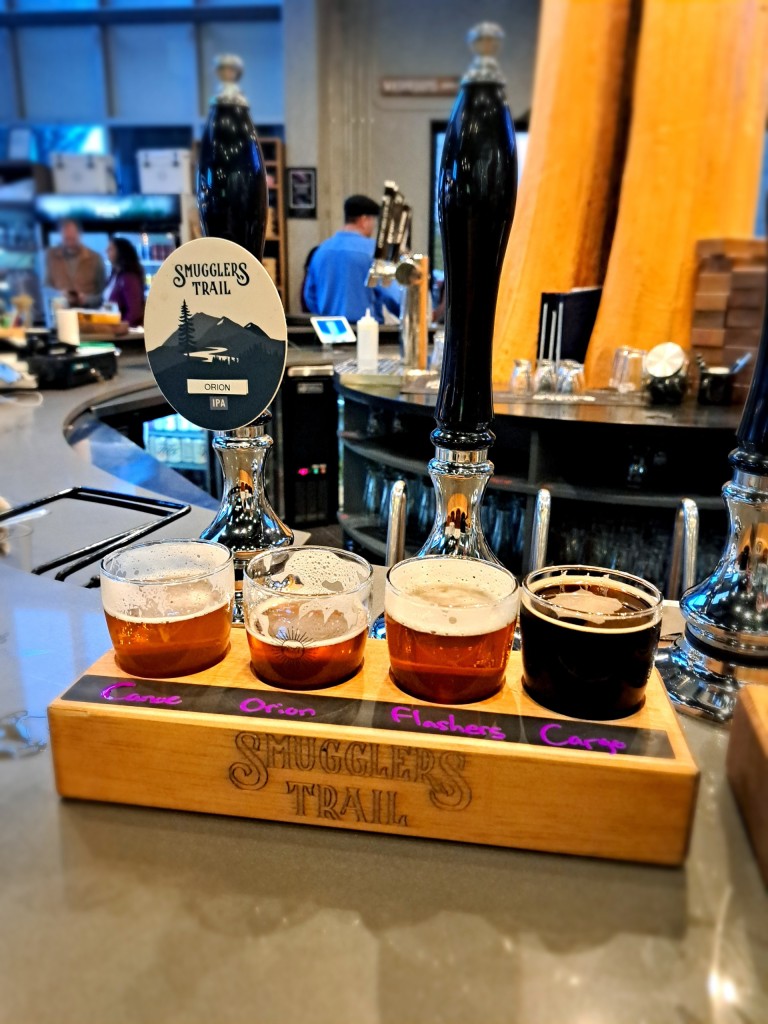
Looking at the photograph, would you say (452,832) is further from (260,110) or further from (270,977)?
(260,110)

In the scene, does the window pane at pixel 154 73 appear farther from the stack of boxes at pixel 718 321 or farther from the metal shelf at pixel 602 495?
the metal shelf at pixel 602 495

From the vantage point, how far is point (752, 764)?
23.5 inches

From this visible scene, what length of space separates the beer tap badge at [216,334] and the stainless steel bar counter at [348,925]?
0.40 m

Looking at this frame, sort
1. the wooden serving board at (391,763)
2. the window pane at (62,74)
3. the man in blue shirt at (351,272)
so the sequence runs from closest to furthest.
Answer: the wooden serving board at (391,763)
the man in blue shirt at (351,272)
the window pane at (62,74)

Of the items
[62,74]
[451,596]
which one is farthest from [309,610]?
[62,74]

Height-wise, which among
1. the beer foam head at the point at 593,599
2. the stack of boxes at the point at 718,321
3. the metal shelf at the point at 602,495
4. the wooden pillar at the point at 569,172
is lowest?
the metal shelf at the point at 602,495

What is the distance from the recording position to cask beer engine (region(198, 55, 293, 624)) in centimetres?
80

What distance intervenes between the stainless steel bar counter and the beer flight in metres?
0.12

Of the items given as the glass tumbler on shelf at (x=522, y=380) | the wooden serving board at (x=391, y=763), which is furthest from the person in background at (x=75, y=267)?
the wooden serving board at (x=391, y=763)

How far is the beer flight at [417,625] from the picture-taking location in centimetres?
62

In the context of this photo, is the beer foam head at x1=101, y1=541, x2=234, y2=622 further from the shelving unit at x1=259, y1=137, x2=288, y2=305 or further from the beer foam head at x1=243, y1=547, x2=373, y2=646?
the shelving unit at x1=259, y1=137, x2=288, y2=305

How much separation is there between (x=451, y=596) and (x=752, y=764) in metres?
0.27

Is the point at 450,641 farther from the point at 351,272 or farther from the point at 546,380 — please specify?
the point at 351,272

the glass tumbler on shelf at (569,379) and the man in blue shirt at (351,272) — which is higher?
the man in blue shirt at (351,272)
